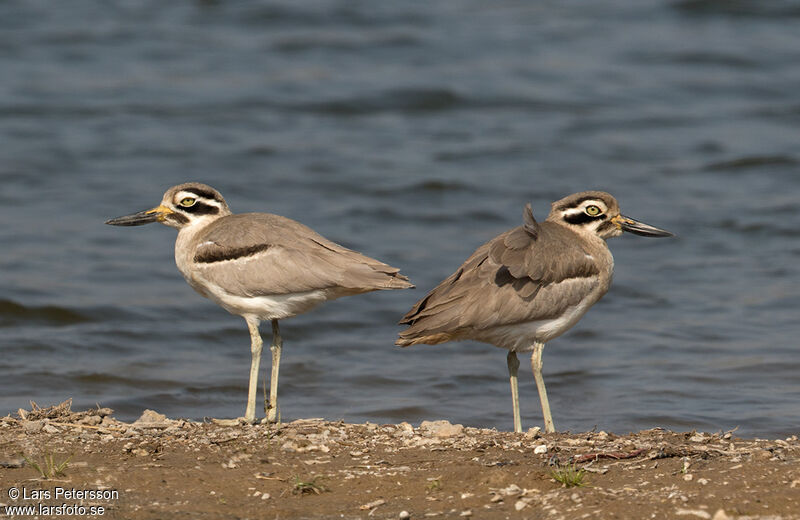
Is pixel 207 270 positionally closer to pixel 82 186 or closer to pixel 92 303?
pixel 92 303

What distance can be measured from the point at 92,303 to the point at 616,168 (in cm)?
895

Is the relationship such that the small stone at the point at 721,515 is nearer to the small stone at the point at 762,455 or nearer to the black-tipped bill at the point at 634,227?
the small stone at the point at 762,455

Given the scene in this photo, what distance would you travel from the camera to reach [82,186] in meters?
17.3

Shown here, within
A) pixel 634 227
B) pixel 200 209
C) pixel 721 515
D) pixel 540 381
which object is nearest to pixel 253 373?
pixel 200 209

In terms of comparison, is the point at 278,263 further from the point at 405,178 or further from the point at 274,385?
the point at 405,178

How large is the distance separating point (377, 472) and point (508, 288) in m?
2.25

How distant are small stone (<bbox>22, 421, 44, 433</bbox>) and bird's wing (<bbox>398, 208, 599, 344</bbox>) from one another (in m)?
2.71

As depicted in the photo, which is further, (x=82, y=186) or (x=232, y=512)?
(x=82, y=186)

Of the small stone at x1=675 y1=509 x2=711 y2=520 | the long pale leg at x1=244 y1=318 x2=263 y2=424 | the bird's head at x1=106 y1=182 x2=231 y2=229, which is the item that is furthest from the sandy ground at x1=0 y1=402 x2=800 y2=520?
the bird's head at x1=106 y1=182 x2=231 y2=229

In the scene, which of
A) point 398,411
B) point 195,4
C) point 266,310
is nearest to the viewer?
point 266,310

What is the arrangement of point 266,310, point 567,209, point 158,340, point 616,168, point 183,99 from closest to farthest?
point 266,310, point 567,209, point 158,340, point 616,168, point 183,99

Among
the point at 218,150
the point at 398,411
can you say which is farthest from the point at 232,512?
the point at 218,150

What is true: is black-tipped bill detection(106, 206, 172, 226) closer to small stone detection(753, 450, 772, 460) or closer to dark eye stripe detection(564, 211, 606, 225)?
dark eye stripe detection(564, 211, 606, 225)

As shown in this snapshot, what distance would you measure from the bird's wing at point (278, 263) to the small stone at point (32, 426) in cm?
170
